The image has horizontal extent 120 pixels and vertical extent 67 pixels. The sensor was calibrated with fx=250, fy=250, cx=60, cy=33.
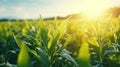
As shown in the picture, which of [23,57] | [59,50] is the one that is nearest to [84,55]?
[23,57]

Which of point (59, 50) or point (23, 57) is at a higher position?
point (23, 57)

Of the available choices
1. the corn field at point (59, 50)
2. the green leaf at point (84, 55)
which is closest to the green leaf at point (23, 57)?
the corn field at point (59, 50)

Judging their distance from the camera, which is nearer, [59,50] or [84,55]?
[84,55]

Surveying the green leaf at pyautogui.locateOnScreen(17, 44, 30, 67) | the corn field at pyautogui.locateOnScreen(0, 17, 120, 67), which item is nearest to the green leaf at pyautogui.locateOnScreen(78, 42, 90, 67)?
the corn field at pyautogui.locateOnScreen(0, 17, 120, 67)

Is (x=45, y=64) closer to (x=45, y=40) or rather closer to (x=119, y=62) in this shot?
(x=45, y=40)

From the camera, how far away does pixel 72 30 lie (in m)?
7.69

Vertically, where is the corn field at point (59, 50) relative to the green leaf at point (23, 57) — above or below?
below

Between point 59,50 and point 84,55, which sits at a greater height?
point 84,55

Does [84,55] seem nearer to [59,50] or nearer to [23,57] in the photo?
[23,57]

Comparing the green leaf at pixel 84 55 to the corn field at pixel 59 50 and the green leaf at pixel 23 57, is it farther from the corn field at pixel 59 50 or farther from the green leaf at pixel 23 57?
the green leaf at pixel 23 57

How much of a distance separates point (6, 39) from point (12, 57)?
0.39 meters

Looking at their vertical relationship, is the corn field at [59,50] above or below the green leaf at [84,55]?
below

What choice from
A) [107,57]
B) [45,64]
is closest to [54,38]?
[45,64]

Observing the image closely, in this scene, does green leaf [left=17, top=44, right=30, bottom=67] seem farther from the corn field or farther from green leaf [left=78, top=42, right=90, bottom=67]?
green leaf [left=78, top=42, right=90, bottom=67]
